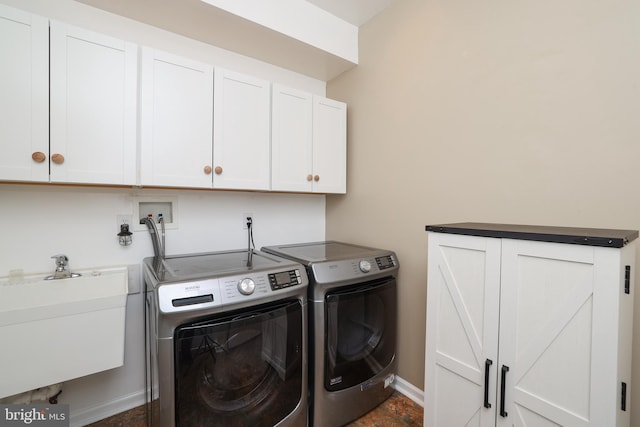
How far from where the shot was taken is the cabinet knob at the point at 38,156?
125 cm

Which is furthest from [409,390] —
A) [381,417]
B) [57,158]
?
[57,158]

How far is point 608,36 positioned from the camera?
1.16m

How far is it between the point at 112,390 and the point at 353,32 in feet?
9.64

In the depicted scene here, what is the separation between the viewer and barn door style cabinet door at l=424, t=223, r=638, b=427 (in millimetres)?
854

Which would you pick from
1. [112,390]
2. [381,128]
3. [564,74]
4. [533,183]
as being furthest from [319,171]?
[112,390]

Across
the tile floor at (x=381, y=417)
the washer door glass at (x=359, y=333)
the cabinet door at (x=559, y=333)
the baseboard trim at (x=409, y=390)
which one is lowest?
the tile floor at (x=381, y=417)

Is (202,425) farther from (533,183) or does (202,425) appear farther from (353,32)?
(353,32)

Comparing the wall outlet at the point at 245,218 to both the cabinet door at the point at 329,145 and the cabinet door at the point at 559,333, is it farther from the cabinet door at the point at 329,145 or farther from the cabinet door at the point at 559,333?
the cabinet door at the point at 559,333

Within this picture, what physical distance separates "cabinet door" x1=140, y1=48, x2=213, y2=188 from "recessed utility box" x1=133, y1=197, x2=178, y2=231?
38 centimetres

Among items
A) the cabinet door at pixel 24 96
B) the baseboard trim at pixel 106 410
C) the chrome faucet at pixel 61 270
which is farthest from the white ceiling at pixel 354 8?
the baseboard trim at pixel 106 410

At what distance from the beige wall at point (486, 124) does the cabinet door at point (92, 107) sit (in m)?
1.53

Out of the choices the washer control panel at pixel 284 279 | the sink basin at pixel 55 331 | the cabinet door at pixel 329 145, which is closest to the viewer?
the sink basin at pixel 55 331

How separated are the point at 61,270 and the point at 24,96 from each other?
2.83 ft

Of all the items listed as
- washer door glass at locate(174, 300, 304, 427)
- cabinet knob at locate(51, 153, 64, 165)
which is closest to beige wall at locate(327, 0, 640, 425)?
washer door glass at locate(174, 300, 304, 427)
